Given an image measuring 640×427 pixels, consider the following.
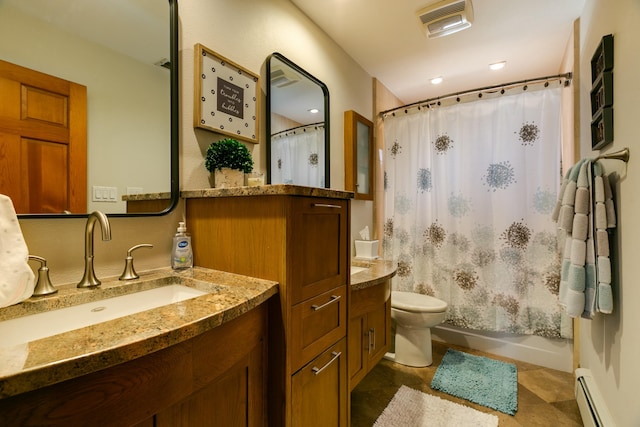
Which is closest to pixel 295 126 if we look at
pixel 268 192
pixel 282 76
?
pixel 282 76

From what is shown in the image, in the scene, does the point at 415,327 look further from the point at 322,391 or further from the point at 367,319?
the point at 322,391

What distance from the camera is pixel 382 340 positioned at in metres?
1.78

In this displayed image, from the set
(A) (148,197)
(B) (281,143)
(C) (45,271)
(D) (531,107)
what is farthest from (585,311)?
(C) (45,271)

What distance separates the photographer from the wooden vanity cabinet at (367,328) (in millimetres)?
1442

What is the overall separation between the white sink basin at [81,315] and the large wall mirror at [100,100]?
30cm

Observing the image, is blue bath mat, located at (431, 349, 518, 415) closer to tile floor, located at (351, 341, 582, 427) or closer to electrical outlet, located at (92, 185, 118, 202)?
tile floor, located at (351, 341, 582, 427)

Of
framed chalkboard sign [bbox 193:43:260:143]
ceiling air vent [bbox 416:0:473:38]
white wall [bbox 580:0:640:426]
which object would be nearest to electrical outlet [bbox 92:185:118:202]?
framed chalkboard sign [bbox 193:43:260:143]


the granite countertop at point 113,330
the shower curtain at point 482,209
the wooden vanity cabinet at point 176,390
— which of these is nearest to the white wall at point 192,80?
the granite countertop at point 113,330

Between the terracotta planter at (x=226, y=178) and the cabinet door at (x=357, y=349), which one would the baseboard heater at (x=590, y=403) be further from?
the terracotta planter at (x=226, y=178)

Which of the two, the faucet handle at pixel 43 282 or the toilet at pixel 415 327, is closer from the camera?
the faucet handle at pixel 43 282

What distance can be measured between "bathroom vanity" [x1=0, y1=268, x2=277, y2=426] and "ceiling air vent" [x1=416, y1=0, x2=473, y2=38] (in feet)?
6.43

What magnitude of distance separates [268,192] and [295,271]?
0.94ft

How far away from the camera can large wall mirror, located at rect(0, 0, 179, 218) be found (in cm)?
83

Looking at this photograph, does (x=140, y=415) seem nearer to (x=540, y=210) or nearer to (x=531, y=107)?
(x=540, y=210)
